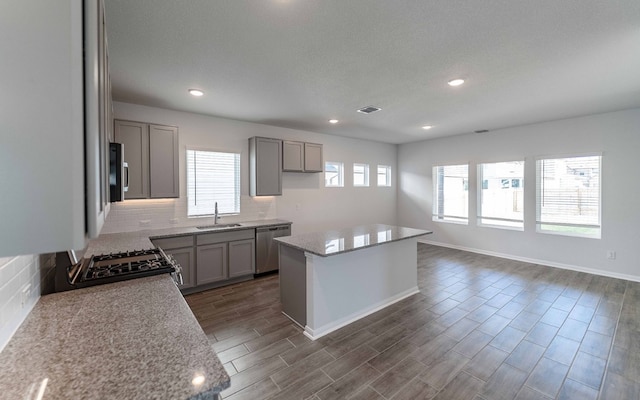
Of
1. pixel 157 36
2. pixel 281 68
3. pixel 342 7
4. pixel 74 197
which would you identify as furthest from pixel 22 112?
pixel 281 68

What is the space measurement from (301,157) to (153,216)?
8.79 feet

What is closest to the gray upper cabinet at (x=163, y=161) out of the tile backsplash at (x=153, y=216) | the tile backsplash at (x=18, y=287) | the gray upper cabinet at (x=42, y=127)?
the tile backsplash at (x=153, y=216)

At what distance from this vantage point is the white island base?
9.23 feet

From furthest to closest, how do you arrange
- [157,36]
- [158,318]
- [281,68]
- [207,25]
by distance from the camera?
[281,68] → [157,36] → [207,25] → [158,318]

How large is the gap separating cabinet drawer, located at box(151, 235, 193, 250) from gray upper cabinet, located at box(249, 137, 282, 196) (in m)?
1.38

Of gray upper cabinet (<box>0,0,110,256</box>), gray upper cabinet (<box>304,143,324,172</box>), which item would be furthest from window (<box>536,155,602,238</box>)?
gray upper cabinet (<box>0,0,110,256</box>)

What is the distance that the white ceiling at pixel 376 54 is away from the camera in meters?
1.91

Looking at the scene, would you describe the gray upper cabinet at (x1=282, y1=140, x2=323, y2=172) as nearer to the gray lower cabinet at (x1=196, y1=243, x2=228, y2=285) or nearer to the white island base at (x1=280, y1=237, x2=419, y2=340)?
the gray lower cabinet at (x1=196, y1=243, x2=228, y2=285)

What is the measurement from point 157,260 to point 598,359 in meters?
3.87

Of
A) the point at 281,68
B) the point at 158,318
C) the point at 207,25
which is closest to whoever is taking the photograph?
the point at 158,318

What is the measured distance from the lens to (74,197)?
569 millimetres

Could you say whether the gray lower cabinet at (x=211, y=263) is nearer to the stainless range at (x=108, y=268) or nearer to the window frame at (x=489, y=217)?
the stainless range at (x=108, y=268)

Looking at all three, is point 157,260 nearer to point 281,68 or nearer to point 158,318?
point 158,318

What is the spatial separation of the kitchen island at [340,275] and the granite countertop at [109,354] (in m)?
1.53
